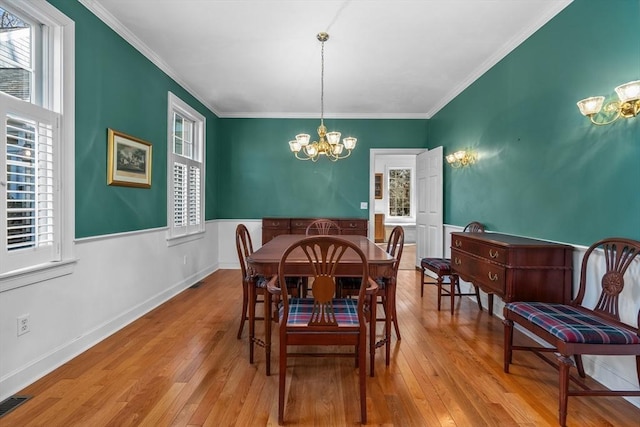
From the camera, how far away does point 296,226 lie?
5.42 metres

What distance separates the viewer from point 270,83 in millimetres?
4438

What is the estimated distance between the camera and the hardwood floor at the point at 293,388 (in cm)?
181

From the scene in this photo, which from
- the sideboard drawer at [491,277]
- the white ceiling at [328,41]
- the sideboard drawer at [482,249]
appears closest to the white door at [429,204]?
the white ceiling at [328,41]

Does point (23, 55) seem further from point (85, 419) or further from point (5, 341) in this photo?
point (85, 419)

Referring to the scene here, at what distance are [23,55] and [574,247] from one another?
401 centimetres

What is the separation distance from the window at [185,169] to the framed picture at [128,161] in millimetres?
593

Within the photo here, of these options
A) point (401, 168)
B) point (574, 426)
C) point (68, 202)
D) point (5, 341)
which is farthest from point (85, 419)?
point (401, 168)

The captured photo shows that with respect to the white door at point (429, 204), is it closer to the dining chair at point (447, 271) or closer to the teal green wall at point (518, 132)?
the teal green wall at point (518, 132)

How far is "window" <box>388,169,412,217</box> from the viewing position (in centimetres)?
1011

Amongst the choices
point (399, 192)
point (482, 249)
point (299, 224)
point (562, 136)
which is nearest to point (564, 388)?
point (482, 249)

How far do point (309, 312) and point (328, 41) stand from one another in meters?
2.60

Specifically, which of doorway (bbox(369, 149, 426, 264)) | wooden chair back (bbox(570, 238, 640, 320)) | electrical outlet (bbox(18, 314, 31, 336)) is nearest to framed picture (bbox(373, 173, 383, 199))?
doorway (bbox(369, 149, 426, 264))

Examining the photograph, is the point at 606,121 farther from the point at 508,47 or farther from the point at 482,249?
the point at 508,47

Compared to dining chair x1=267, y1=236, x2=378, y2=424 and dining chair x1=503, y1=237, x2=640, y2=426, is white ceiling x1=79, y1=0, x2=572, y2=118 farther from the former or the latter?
dining chair x1=267, y1=236, x2=378, y2=424
